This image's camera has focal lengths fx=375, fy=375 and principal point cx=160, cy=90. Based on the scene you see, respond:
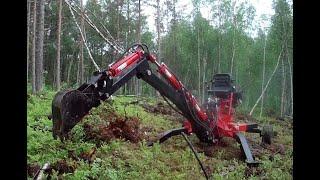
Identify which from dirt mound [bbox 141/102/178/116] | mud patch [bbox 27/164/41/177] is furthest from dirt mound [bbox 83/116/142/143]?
dirt mound [bbox 141/102/178/116]

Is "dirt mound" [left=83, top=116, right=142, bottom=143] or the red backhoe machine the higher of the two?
the red backhoe machine

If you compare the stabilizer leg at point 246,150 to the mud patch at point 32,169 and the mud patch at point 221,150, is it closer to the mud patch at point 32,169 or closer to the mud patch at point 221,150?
the mud patch at point 221,150

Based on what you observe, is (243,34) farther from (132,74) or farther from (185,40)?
(132,74)

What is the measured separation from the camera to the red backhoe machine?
176 inches

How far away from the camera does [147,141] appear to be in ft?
21.6

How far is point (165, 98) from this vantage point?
19.6 feet

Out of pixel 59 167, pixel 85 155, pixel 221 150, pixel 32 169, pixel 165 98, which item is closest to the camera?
pixel 32 169

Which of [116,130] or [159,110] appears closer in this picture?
[116,130]

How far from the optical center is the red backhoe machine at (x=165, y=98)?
4.48m

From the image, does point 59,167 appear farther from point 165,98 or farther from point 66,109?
point 165,98

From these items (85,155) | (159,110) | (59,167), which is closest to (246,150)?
(85,155)

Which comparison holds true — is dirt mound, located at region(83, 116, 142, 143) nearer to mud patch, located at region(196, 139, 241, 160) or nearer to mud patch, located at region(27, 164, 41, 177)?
mud patch, located at region(196, 139, 241, 160)

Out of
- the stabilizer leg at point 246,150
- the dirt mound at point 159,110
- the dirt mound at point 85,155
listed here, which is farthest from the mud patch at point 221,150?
the dirt mound at point 159,110

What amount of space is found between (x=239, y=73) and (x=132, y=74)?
58.0 ft
